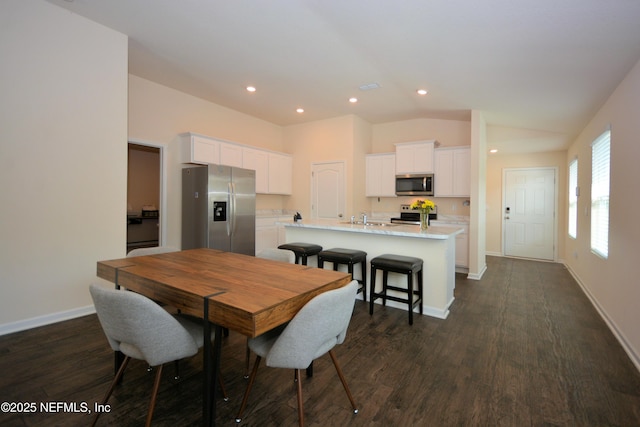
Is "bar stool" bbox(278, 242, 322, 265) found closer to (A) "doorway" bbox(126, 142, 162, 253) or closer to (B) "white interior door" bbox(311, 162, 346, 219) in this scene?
(B) "white interior door" bbox(311, 162, 346, 219)

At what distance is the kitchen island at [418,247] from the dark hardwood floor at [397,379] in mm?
280

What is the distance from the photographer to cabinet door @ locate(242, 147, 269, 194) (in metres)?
5.50

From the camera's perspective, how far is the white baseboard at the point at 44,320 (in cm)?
269

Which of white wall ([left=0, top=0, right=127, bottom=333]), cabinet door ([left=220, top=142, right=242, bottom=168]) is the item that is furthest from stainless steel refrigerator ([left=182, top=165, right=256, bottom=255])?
white wall ([left=0, top=0, right=127, bottom=333])

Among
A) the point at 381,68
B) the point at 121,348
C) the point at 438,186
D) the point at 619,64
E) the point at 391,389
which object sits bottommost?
the point at 391,389

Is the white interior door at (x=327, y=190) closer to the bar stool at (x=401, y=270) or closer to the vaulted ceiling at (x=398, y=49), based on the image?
the vaulted ceiling at (x=398, y=49)

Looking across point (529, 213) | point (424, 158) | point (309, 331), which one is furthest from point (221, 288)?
point (529, 213)

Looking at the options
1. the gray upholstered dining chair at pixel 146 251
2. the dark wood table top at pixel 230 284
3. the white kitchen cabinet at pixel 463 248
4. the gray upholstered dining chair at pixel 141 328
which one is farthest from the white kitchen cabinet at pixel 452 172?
the gray upholstered dining chair at pixel 141 328

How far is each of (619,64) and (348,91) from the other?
2934 mm

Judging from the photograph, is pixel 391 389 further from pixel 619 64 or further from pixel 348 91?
pixel 348 91

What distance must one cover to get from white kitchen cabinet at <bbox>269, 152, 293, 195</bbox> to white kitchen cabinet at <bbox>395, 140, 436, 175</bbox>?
2285 mm

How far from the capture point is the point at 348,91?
447 cm

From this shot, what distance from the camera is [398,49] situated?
9.98 ft

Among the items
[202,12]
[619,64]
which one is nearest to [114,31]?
[202,12]
